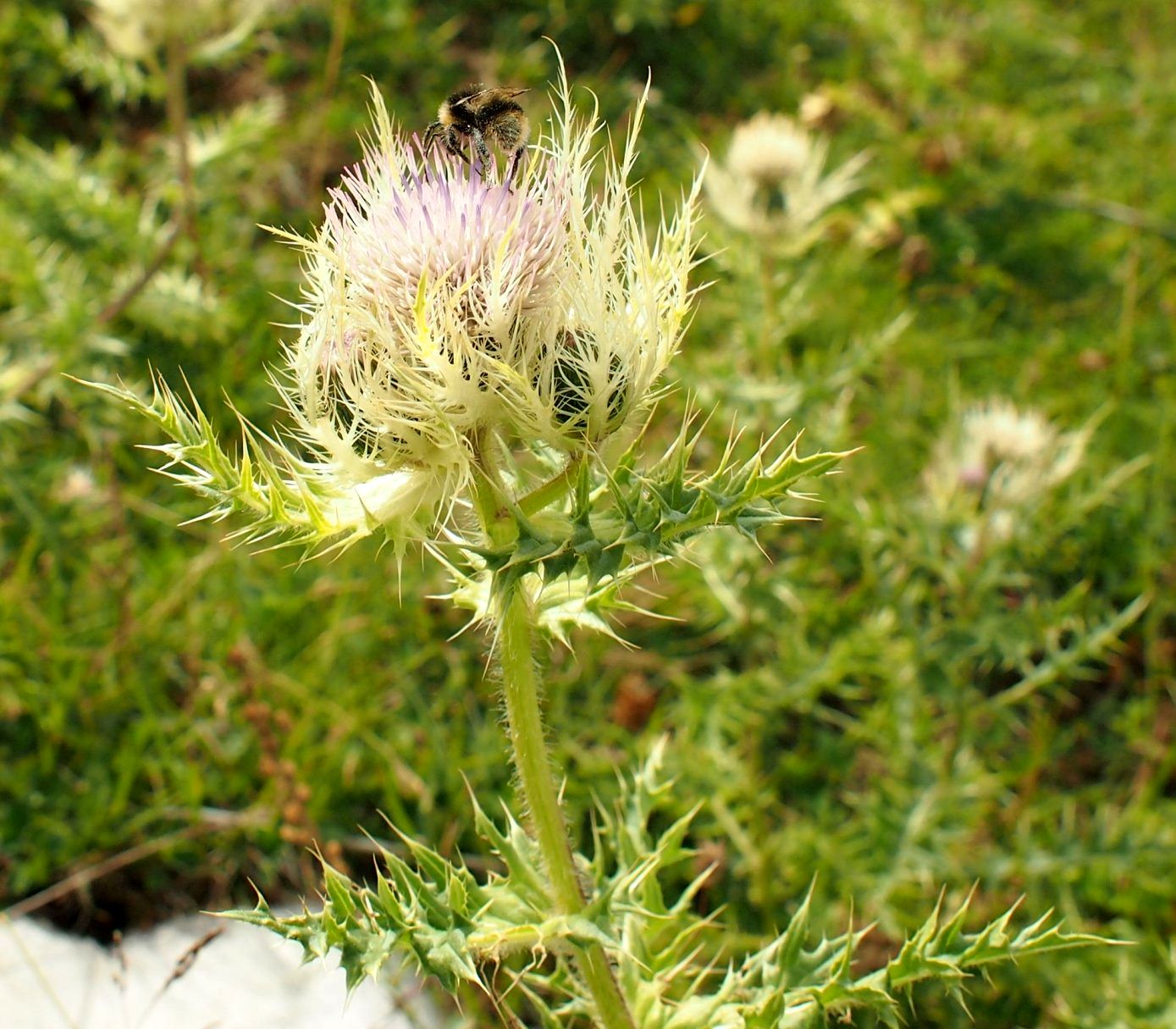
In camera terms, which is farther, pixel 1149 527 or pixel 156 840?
pixel 1149 527

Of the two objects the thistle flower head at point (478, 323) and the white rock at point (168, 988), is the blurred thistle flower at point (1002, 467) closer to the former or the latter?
the thistle flower head at point (478, 323)

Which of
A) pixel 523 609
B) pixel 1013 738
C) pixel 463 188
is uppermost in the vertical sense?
pixel 463 188

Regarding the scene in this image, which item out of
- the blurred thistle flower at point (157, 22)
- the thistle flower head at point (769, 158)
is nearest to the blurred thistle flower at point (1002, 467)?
the thistle flower head at point (769, 158)

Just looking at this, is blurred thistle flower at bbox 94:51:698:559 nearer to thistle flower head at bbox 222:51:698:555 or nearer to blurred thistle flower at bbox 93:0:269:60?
thistle flower head at bbox 222:51:698:555

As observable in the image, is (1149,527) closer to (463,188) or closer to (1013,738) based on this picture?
(1013,738)

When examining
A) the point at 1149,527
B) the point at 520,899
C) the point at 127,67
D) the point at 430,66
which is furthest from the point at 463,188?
the point at 430,66

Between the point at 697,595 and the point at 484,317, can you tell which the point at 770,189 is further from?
the point at 484,317

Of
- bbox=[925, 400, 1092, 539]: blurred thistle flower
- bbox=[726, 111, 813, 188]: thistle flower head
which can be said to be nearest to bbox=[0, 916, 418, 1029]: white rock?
bbox=[925, 400, 1092, 539]: blurred thistle flower

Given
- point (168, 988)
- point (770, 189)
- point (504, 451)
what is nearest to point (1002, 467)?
point (770, 189)
